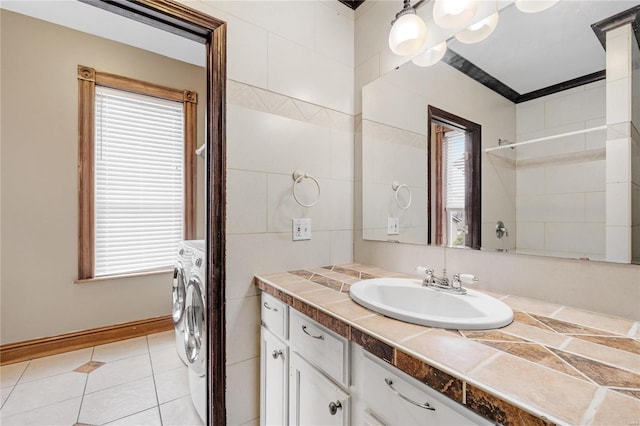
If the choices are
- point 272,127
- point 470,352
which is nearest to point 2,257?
point 272,127

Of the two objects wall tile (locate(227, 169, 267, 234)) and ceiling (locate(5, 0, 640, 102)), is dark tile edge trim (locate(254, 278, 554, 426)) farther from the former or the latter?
ceiling (locate(5, 0, 640, 102))

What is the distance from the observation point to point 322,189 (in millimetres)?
1584

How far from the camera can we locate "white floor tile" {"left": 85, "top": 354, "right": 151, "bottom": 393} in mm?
1893

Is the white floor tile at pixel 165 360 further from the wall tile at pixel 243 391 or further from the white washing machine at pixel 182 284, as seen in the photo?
the wall tile at pixel 243 391

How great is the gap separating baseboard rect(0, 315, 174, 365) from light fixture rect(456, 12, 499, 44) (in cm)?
321

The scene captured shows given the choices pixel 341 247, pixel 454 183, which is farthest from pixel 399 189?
pixel 341 247

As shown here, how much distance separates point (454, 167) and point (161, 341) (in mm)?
2776

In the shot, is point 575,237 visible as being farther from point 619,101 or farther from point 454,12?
point 454,12

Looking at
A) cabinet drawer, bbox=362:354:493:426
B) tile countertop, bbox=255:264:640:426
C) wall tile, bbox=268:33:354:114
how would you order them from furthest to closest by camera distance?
wall tile, bbox=268:33:354:114, cabinet drawer, bbox=362:354:493:426, tile countertop, bbox=255:264:640:426

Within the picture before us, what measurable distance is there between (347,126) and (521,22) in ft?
2.97

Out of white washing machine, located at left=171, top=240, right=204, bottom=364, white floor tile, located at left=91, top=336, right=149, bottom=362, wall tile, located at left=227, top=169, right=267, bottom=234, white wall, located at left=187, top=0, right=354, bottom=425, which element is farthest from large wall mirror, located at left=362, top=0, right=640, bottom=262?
white floor tile, located at left=91, top=336, right=149, bottom=362

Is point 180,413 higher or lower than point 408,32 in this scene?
lower

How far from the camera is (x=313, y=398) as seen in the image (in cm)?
98

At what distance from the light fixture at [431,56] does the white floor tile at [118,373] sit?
266 centimetres
